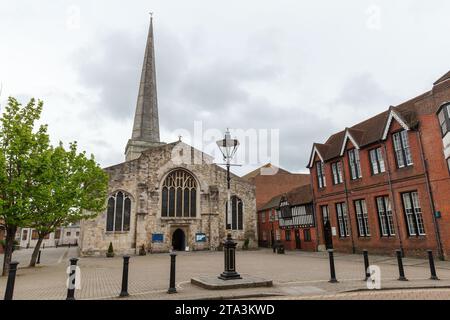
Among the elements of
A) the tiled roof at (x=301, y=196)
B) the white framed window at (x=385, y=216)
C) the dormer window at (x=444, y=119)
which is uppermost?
the dormer window at (x=444, y=119)

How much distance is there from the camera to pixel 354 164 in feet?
75.2

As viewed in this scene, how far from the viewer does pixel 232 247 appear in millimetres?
9828

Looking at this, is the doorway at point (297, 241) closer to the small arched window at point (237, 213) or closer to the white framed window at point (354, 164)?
the small arched window at point (237, 213)

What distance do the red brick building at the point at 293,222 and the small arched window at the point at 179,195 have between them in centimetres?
1014

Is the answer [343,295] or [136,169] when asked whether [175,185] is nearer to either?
[136,169]

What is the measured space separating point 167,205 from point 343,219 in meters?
17.3

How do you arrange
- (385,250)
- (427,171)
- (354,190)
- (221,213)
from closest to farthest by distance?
1. (427,171)
2. (385,250)
3. (354,190)
4. (221,213)

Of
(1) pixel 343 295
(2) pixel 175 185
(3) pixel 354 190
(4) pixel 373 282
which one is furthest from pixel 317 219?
(1) pixel 343 295

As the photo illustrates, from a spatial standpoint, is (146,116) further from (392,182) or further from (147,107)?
(392,182)

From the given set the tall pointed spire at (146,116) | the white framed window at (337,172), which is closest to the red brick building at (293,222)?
the white framed window at (337,172)

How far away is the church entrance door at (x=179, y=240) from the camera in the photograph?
3141 centimetres

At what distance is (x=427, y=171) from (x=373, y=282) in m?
10.9

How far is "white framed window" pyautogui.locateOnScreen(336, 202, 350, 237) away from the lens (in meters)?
23.3

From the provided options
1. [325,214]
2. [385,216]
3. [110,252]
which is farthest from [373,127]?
[110,252]
